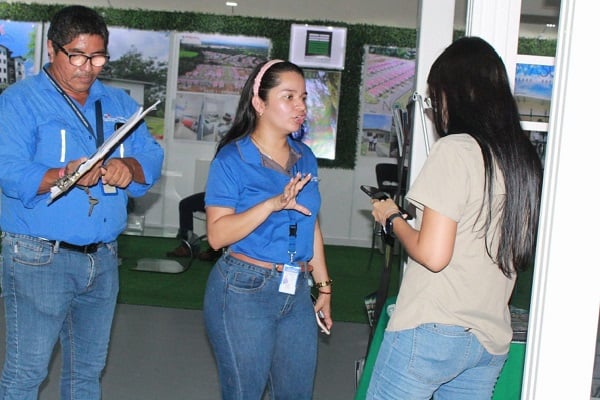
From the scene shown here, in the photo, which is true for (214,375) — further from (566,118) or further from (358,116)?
(358,116)

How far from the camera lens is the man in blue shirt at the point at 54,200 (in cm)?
243

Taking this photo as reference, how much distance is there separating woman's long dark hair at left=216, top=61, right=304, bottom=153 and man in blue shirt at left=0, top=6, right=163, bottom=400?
1.22 ft

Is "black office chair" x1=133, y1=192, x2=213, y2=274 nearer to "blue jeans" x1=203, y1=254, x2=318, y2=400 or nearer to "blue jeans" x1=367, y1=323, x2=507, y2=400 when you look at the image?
"blue jeans" x1=203, y1=254, x2=318, y2=400

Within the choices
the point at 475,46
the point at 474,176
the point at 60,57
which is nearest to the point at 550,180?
the point at 474,176

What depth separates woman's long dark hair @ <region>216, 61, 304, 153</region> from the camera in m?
2.53

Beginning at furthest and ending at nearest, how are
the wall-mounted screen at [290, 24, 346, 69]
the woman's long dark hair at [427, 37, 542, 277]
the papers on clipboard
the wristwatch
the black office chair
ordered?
the wall-mounted screen at [290, 24, 346, 69]
the black office chair
the papers on clipboard
the wristwatch
the woman's long dark hair at [427, 37, 542, 277]

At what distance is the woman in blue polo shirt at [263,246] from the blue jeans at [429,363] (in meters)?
0.47

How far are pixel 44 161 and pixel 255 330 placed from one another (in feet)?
2.80

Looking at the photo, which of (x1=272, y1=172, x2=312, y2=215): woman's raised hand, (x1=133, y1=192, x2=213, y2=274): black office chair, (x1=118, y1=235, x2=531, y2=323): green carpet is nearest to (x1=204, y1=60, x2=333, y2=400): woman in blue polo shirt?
(x1=272, y1=172, x2=312, y2=215): woman's raised hand

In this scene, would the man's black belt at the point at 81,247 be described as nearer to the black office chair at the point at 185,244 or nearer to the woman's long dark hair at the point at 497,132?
the woman's long dark hair at the point at 497,132

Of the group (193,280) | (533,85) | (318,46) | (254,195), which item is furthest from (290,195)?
(318,46)

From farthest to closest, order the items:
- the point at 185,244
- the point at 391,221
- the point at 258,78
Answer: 1. the point at 185,244
2. the point at 258,78
3. the point at 391,221

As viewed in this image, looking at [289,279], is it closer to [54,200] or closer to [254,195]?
[254,195]

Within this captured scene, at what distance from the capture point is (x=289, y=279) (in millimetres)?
2410
